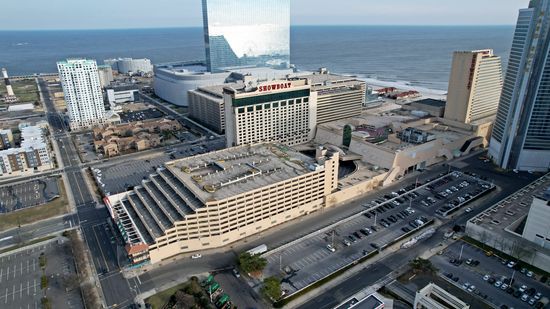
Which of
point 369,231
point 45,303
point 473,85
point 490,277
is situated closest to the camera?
point 45,303

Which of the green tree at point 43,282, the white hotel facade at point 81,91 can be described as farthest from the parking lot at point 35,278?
the white hotel facade at point 81,91

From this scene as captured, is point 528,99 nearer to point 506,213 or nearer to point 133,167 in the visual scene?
point 506,213

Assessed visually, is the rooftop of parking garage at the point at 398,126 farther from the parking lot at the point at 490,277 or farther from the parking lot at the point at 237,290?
the parking lot at the point at 237,290

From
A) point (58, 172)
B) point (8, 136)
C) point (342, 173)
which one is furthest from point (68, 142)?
point (342, 173)

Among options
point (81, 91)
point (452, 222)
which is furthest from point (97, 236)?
point (81, 91)

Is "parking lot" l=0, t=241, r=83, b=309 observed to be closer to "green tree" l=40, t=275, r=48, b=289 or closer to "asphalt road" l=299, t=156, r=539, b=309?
"green tree" l=40, t=275, r=48, b=289

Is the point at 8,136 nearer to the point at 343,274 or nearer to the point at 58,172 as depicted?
the point at 58,172

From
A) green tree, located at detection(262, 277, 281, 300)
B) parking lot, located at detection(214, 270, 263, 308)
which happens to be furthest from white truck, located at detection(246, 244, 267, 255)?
green tree, located at detection(262, 277, 281, 300)

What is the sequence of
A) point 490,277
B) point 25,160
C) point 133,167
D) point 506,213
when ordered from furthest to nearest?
point 133,167 < point 25,160 < point 506,213 < point 490,277
